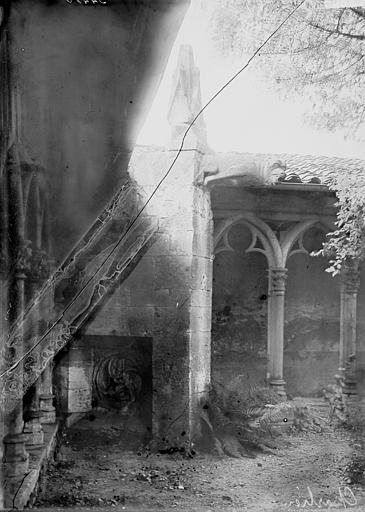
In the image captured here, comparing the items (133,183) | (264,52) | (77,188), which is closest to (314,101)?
(264,52)

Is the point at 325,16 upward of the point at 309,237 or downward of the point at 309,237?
upward

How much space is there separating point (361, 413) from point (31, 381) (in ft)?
15.0

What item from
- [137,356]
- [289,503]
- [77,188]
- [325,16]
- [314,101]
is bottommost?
[289,503]

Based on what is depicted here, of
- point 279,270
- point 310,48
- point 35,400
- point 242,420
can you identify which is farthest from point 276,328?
point 310,48

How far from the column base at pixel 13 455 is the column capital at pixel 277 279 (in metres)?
4.40

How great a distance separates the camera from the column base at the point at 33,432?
205 inches

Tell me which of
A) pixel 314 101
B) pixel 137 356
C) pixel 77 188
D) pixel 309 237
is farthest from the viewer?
pixel 309 237

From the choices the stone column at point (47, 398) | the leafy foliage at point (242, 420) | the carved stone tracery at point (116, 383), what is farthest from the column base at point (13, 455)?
the leafy foliage at point (242, 420)

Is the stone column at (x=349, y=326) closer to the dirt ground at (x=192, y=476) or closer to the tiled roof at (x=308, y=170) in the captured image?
the tiled roof at (x=308, y=170)

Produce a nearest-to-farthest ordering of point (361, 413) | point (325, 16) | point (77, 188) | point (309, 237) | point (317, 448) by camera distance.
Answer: point (325, 16) → point (77, 188) → point (317, 448) → point (361, 413) → point (309, 237)

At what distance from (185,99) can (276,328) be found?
3.76m

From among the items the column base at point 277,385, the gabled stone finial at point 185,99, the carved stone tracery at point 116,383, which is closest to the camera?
the gabled stone finial at point 185,99

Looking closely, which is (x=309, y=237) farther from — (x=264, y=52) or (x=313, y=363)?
(x=264, y=52)

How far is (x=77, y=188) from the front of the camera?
204 inches
